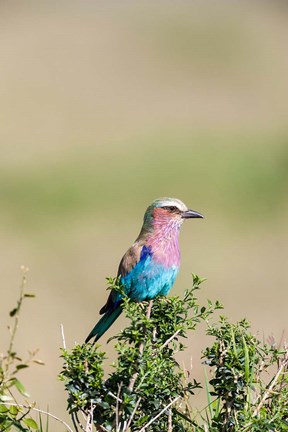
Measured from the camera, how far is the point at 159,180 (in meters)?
12.6

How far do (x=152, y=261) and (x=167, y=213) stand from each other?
0.19m

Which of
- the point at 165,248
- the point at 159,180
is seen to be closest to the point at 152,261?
the point at 165,248

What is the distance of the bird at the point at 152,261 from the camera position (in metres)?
4.12

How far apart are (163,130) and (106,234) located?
14.1 feet

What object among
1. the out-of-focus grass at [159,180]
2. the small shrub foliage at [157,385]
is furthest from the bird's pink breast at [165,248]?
the out-of-focus grass at [159,180]

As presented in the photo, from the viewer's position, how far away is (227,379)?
316 centimetres

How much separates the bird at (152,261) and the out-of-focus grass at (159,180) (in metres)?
7.11

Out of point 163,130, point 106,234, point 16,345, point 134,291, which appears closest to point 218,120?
point 163,130

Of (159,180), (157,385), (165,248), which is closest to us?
(157,385)

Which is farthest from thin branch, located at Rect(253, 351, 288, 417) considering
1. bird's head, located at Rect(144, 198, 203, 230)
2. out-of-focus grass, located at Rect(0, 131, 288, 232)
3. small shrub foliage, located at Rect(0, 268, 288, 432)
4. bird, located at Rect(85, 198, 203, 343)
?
out-of-focus grass, located at Rect(0, 131, 288, 232)

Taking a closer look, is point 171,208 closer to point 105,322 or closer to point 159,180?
point 105,322

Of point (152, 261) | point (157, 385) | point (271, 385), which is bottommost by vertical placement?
point (157, 385)

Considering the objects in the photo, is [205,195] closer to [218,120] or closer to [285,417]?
[218,120]

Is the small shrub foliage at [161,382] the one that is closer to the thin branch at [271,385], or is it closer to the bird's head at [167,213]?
the thin branch at [271,385]
